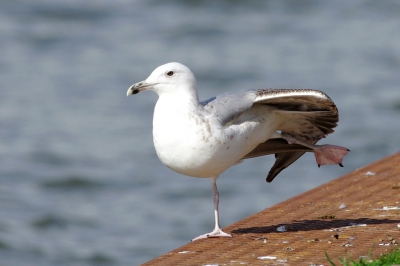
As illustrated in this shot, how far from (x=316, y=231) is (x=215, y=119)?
95 cm

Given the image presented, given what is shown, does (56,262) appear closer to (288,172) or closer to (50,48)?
(288,172)

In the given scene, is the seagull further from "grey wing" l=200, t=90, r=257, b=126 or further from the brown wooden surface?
the brown wooden surface

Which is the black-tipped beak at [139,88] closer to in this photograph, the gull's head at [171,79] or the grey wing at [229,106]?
the gull's head at [171,79]

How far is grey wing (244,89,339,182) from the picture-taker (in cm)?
518

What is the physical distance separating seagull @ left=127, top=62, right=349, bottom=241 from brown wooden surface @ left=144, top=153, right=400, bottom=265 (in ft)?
0.98

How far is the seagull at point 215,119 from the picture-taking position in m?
4.91

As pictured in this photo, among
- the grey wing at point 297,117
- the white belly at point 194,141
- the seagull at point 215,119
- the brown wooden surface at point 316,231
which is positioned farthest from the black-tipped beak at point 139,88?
the brown wooden surface at point 316,231

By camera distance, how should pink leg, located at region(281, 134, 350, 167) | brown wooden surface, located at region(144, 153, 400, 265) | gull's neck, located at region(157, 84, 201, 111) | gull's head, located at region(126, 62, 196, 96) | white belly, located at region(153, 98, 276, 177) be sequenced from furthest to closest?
pink leg, located at region(281, 134, 350, 167) < gull's head, located at region(126, 62, 196, 96) < gull's neck, located at region(157, 84, 201, 111) < white belly, located at region(153, 98, 276, 177) < brown wooden surface, located at region(144, 153, 400, 265)

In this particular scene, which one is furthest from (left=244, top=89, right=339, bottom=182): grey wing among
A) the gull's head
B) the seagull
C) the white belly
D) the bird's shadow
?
the bird's shadow

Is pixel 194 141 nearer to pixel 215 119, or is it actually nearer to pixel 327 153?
pixel 215 119

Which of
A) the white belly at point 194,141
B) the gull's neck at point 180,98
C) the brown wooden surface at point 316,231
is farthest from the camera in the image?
the gull's neck at point 180,98

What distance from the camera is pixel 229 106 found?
511 cm

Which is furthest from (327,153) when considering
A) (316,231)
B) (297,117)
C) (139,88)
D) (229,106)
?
(139,88)

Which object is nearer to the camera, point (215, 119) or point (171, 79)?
point (215, 119)
